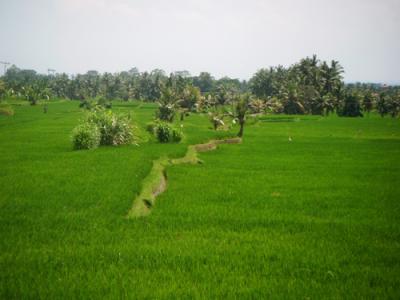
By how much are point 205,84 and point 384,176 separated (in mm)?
97433

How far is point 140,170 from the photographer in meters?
13.7

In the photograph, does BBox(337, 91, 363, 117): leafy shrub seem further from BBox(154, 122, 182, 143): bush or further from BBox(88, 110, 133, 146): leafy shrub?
BBox(88, 110, 133, 146): leafy shrub

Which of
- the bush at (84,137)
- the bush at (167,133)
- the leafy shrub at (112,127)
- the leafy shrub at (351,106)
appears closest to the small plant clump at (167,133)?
the bush at (167,133)

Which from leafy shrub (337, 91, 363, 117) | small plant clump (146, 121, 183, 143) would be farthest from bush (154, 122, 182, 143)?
leafy shrub (337, 91, 363, 117)

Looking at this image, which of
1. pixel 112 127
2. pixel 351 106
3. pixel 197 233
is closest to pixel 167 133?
pixel 112 127

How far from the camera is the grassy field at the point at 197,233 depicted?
5.69m

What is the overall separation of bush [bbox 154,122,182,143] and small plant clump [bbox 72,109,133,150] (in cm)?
193

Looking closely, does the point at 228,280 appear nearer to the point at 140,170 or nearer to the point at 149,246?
the point at 149,246

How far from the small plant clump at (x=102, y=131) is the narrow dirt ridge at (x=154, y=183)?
3.80 metres

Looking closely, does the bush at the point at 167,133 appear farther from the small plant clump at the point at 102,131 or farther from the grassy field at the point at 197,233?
the grassy field at the point at 197,233

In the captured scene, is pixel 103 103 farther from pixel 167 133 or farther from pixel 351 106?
pixel 167 133

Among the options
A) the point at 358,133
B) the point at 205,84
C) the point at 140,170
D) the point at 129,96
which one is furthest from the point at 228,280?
the point at 205,84

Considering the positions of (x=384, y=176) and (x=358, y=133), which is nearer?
(x=384, y=176)

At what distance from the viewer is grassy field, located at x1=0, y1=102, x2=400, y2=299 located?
18.7ft
